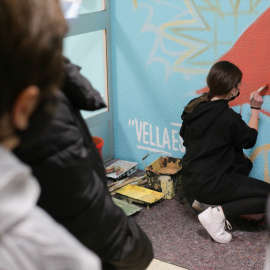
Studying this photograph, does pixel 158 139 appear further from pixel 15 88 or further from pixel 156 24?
pixel 15 88

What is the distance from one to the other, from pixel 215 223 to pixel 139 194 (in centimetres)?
63

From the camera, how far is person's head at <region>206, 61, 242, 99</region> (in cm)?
248

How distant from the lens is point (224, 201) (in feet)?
8.54

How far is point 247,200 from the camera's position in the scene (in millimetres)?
2576

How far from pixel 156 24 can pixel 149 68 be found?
0.97ft

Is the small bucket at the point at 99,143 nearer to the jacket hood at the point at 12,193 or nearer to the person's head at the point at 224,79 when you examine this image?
the person's head at the point at 224,79

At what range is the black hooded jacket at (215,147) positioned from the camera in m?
2.51

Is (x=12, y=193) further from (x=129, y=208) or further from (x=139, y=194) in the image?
(x=139, y=194)

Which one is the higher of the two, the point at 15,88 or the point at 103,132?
the point at 15,88

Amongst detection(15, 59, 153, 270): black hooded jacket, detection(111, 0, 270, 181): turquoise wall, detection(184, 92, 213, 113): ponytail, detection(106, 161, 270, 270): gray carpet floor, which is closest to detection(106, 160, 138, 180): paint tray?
detection(111, 0, 270, 181): turquoise wall

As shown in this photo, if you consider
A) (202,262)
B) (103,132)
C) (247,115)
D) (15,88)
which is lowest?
(202,262)

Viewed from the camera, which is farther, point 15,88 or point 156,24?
point 156,24

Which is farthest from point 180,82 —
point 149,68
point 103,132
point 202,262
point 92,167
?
point 92,167

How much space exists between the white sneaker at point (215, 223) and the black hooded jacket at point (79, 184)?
4.97 ft
